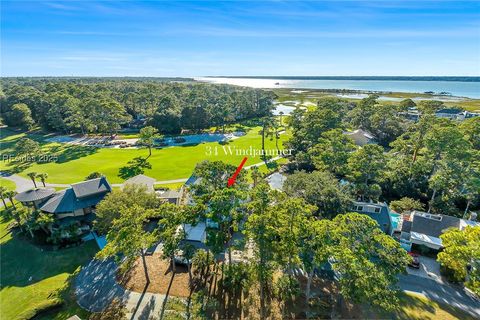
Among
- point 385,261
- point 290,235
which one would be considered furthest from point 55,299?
point 385,261

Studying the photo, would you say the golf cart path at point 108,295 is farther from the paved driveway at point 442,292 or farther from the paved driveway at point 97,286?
the paved driveway at point 442,292

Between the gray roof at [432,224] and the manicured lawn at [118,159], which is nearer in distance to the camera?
the gray roof at [432,224]

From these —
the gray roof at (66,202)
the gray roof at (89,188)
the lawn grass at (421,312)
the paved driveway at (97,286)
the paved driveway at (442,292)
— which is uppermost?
the gray roof at (89,188)

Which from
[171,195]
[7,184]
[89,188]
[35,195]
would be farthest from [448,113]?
[7,184]

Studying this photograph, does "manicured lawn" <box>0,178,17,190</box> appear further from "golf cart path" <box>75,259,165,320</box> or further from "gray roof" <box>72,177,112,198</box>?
"golf cart path" <box>75,259,165,320</box>

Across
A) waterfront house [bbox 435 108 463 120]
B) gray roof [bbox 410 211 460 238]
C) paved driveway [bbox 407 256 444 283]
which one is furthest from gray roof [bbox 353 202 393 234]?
waterfront house [bbox 435 108 463 120]

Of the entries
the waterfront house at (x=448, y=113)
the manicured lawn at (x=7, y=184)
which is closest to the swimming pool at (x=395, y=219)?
the manicured lawn at (x=7, y=184)
